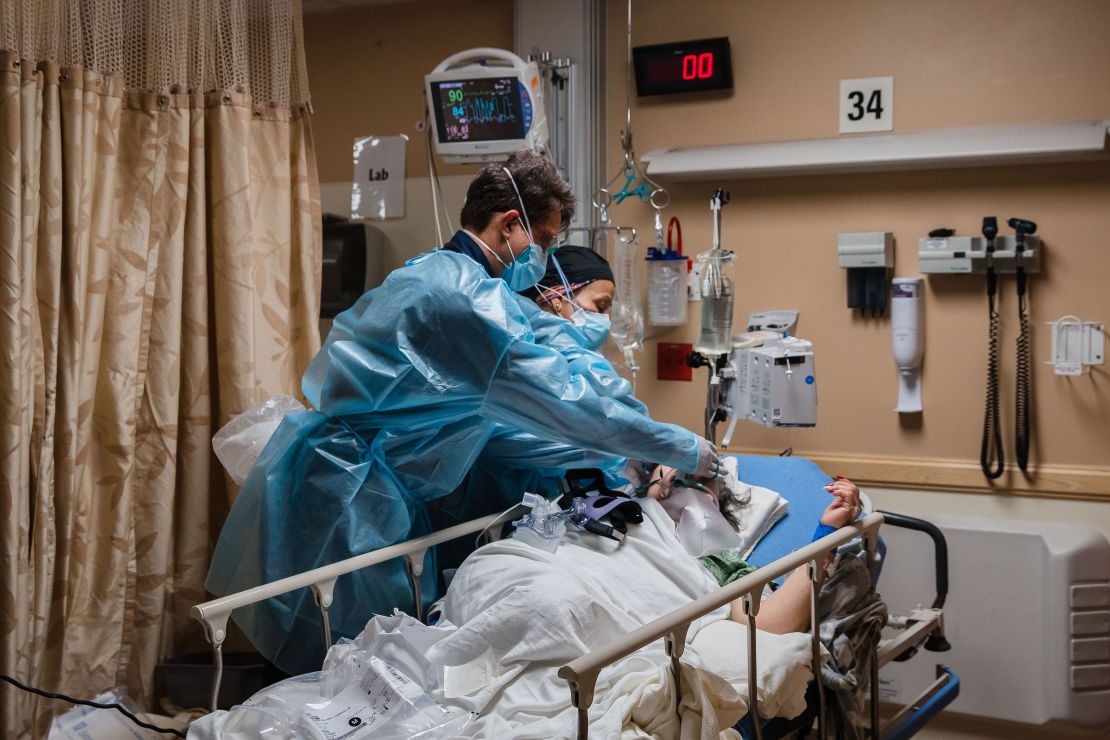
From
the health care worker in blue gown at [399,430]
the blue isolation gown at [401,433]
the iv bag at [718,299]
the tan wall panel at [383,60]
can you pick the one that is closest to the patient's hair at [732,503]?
the health care worker in blue gown at [399,430]

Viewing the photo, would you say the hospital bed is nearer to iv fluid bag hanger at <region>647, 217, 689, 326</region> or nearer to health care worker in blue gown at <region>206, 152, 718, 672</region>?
health care worker in blue gown at <region>206, 152, 718, 672</region>

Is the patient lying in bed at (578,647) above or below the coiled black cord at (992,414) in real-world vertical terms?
below

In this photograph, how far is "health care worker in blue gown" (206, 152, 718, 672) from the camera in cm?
178

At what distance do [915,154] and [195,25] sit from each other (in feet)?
6.63

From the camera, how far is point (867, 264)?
300 centimetres

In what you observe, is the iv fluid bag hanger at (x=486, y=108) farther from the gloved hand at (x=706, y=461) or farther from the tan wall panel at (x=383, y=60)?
the gloved hand at (x=706, y=461)

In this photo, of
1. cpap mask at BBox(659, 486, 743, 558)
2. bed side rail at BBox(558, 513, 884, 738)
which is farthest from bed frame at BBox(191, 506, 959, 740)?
cpap mask at BBox(659, 486, 743, 558)

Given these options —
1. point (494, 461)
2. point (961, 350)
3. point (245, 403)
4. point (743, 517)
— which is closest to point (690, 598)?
point (743, 517)

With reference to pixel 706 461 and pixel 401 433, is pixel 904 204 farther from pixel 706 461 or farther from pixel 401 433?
pixel 401 433

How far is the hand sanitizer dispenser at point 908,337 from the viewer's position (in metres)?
2.98

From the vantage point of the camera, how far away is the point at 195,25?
7.40ft

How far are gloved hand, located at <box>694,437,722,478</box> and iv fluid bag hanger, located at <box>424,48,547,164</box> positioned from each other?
4.18 ft

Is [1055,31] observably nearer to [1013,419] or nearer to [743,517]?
[1013,419]

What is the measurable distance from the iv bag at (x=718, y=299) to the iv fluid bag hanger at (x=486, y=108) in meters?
0.81
